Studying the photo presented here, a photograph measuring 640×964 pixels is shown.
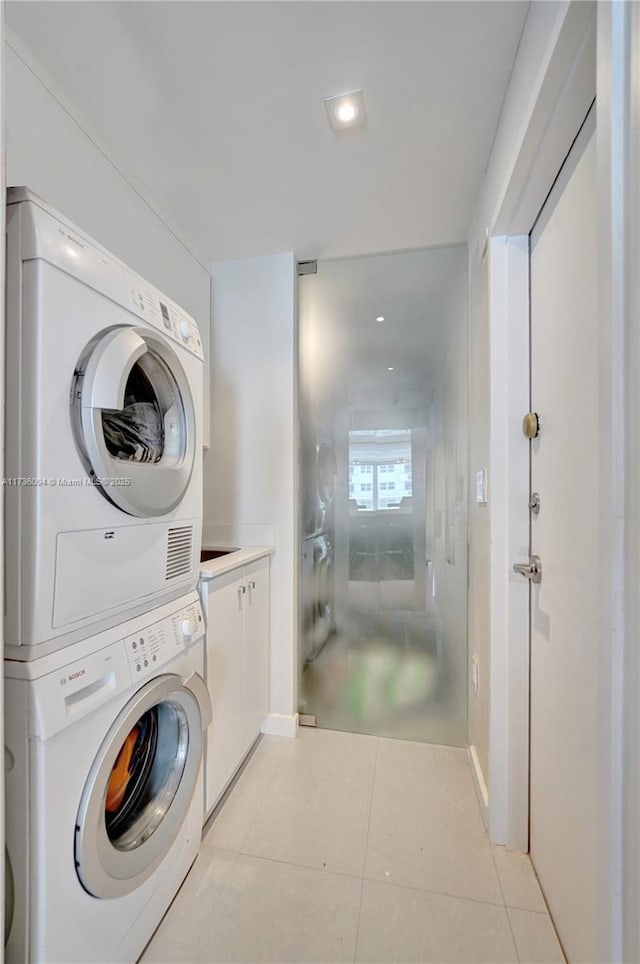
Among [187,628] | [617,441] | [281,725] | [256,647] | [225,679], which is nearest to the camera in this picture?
[617,441]

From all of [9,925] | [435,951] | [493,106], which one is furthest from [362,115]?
[435,951]

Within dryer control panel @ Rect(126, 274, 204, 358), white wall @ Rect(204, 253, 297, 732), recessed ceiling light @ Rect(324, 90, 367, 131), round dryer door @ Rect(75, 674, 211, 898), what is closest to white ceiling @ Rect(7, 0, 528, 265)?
recessed ceiling light @ Rect(324, 90, 367, 131)

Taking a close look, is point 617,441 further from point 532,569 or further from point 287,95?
point 287,95

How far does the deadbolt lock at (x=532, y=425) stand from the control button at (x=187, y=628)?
3.96ft

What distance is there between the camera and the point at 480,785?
144 cm

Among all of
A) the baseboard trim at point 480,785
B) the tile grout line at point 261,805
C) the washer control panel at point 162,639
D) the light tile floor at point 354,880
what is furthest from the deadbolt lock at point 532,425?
the tile grout line at point 261,805

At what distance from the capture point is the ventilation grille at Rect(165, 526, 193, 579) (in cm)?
106

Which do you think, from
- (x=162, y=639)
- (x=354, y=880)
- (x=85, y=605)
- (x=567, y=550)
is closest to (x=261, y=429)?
(x=162, y=639)

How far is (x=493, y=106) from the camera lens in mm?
1162

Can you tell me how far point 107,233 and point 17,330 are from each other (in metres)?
0.90

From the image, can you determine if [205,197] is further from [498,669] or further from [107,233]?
[498,669]

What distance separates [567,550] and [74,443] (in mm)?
1195

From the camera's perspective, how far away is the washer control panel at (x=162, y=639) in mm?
892

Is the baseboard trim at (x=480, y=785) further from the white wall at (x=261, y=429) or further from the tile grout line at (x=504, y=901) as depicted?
the white wall at (x=261, y=429)
